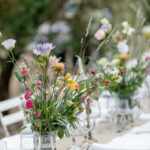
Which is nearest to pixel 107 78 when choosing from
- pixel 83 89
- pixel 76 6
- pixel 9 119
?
pixel 83 89

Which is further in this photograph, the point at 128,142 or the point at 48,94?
the point at 128,142

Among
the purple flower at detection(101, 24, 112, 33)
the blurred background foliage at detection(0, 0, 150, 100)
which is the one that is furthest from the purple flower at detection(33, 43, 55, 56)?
the blurred background foliage at detection(0, 0, 150, 100)

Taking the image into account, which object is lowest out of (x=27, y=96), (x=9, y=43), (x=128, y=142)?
(x=128, y=142)

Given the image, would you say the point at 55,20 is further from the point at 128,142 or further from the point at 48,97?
the point at 48,97

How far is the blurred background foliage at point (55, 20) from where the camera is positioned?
14.5 feet

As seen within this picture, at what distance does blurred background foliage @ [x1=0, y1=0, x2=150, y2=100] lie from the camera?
4414 millimetres

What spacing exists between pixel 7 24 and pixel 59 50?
1922 millimetres

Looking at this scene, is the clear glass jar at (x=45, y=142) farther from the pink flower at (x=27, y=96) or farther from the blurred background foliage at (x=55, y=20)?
the blurred background foliage at (x=55, y=20)

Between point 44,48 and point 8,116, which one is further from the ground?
point 44,48

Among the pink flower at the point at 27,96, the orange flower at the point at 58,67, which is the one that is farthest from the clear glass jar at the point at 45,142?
the orange flower at the point at 58,67

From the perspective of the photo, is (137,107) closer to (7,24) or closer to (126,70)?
(126,70)

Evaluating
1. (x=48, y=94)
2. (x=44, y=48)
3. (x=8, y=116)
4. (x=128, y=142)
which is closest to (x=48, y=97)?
(x=48, y=94)

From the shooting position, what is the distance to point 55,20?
6.92 meters

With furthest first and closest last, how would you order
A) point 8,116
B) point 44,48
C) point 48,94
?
point 8,116 → point 48,94 → point 44,48
